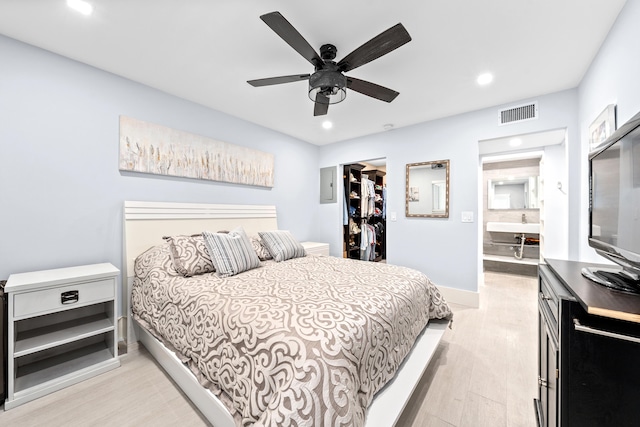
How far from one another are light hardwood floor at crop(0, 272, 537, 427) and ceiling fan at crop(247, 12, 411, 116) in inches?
90.3

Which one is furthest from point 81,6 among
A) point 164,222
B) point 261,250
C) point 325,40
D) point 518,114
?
point 518,114

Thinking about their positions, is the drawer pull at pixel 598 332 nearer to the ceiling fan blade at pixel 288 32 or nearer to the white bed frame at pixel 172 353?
the white bed frame at pixel 172 353

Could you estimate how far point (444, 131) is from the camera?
3506 mm

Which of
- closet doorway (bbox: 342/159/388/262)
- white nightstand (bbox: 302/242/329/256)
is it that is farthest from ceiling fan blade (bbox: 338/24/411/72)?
closet doorway (bbox: 342/159/388/262)

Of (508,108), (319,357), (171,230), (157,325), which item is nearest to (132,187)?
(171,230)

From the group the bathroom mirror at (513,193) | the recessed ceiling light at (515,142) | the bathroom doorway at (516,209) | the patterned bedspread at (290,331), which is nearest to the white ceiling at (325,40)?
the recessed ceiling light at (515,142)

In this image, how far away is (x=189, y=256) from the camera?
2.20 meters

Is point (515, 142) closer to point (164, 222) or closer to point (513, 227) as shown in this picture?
point (513, 227)

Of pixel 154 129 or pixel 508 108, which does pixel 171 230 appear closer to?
pixel 154 129

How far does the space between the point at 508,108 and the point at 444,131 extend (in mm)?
731

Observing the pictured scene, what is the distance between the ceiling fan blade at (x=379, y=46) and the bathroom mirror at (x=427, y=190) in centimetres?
227

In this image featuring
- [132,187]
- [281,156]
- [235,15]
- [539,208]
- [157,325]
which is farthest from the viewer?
[539,208]

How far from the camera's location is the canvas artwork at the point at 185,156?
251 centimetres

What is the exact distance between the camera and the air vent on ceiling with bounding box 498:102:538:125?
9.43ft
